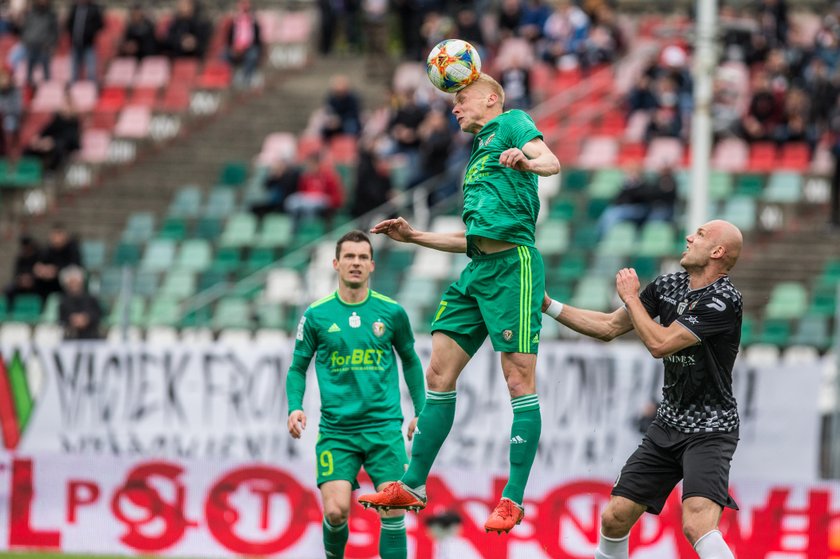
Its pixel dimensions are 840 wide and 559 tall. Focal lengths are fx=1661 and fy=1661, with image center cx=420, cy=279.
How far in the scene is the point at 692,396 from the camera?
10078mm

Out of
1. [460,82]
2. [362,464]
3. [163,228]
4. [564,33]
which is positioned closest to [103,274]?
[163,228]

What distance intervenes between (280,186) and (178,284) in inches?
97.3

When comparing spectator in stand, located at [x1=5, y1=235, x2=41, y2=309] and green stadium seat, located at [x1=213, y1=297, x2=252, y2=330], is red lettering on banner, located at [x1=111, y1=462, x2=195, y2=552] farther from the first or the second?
spectator in stand, located at [x1=5, y1=235, x2=41, y2=309]

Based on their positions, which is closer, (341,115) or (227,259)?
(227,259)

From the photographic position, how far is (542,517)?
14.4 meters

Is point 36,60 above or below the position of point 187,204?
above

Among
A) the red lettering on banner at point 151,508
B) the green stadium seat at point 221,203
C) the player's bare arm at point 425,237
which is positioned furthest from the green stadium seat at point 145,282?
the player's bare arm at point 425,237

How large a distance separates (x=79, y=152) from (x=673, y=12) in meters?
9.89

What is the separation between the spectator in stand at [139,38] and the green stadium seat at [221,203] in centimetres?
502

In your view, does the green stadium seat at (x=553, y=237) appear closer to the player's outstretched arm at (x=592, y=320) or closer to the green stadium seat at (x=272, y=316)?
the green stadium seat at (x=272, y=316)

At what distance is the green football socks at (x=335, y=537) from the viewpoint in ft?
37.2

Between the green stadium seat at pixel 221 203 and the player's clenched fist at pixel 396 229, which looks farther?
the green stadium seat at pixel 221 203

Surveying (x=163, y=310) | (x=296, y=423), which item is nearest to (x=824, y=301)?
(x=163, y=310)

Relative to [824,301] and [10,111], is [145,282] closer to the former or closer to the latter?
[10,111]
